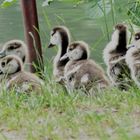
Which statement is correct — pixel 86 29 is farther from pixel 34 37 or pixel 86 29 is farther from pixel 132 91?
pixel 132 91

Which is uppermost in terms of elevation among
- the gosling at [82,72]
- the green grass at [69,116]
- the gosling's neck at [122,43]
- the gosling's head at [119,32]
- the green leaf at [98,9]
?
the green leaf at [98,9]

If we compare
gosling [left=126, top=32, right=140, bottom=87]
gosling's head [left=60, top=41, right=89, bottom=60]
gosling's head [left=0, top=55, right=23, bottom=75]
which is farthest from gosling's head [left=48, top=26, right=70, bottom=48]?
gosling [left=126, top=32, right=140, bottom=87]

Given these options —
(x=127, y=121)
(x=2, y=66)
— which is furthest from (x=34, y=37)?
(x=127, y=121)

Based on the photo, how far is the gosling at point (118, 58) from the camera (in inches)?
227

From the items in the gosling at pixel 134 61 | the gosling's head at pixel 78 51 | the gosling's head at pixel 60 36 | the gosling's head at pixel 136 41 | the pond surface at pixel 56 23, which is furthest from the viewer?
the pond surface at pixel 56 23

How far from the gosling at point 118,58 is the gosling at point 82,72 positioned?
Answer: 4.3 inches

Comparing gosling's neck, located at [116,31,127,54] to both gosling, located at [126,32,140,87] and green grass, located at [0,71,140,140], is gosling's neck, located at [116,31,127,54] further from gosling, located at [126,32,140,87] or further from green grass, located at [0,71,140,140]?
green grass, located at [0,71,140,140]

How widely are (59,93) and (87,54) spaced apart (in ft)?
4.25

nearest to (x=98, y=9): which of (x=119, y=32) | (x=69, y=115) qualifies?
(x=119, y=32)

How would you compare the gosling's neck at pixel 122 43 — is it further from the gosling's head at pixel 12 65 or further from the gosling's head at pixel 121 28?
the gosling's head at pixel 12 65

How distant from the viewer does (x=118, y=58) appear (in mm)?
6031

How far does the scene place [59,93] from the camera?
486 cm

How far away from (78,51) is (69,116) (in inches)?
80.8

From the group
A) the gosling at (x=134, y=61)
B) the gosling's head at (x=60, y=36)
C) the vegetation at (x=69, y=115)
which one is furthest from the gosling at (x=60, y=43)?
the vegetation at (x=69, y=115)
